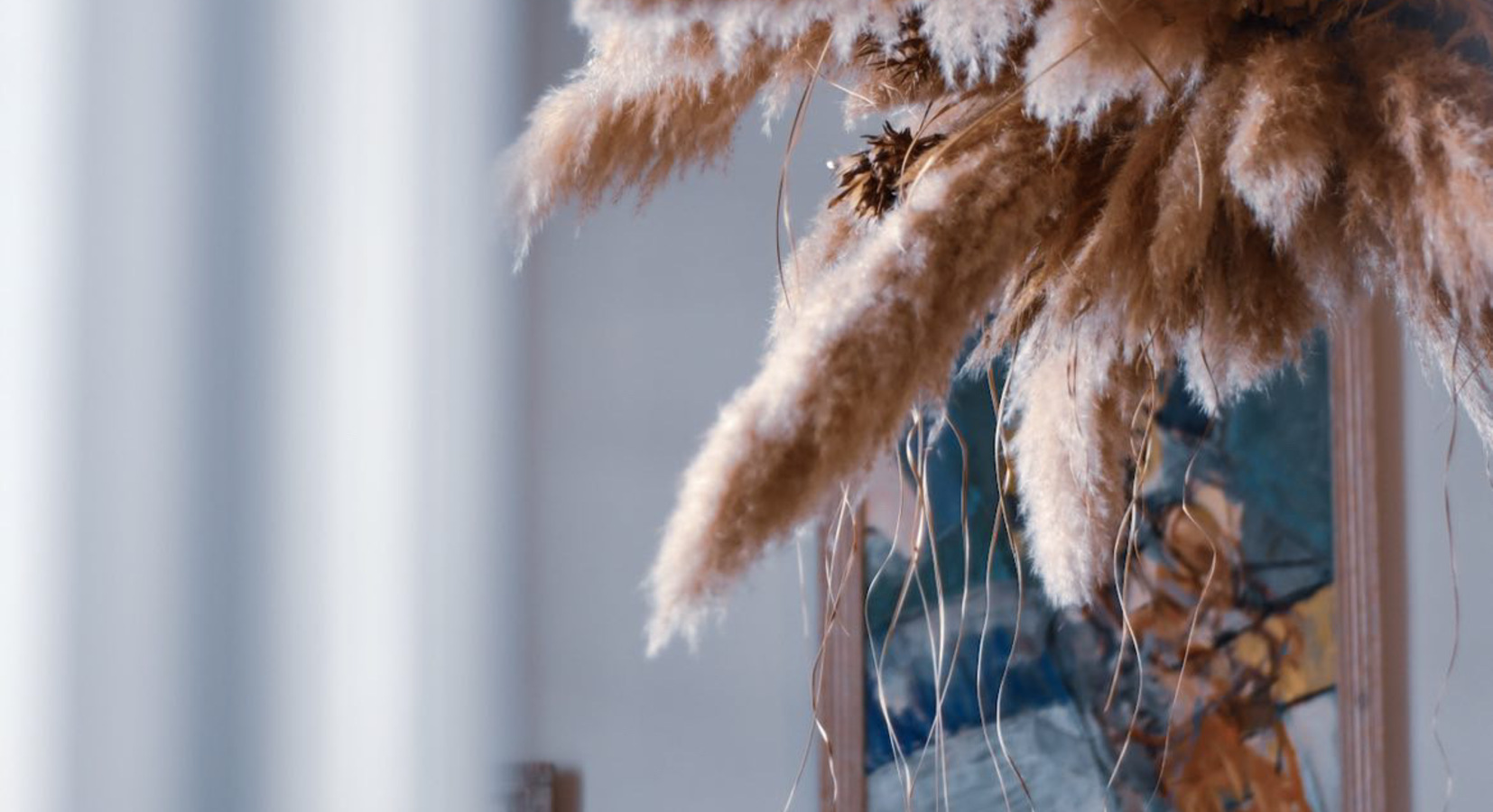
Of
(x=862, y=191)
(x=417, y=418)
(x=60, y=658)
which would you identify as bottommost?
(x=60, y=658)

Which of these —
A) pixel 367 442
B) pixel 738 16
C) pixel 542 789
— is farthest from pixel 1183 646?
pixel 738 16

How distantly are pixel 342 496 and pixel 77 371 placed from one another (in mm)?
457

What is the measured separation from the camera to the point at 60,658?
0.67 metres

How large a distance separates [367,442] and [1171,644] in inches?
43.9

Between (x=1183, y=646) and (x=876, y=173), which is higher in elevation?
(x=876, y=173)

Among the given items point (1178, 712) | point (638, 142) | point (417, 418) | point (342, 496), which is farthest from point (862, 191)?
point (1178, 712)

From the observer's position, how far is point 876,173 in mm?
404

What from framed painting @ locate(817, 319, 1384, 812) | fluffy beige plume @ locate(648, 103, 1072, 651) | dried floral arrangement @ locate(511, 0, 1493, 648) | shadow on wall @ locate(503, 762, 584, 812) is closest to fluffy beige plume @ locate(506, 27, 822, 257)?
dried floral arrangement @ locate(511, 0, 1493, 648)

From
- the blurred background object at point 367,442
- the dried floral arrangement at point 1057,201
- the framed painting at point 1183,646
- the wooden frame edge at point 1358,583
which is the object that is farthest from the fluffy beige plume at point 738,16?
the wooden frame edge at point 1358,583

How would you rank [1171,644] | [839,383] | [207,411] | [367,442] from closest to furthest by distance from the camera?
1. [839,383]
2. [207,411]
3. [367,442]
4. [1171,644]

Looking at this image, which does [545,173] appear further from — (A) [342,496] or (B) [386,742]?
(B) [386,742]

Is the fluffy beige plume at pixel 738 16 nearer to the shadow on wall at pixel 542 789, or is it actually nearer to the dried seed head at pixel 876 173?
the dried seed head at pixel 876 173

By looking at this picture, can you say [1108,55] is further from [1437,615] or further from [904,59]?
[1437,615]

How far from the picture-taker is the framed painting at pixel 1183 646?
1.77 m
